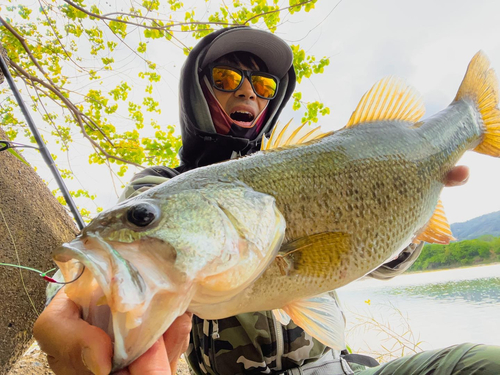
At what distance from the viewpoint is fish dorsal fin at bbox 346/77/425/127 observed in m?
1.35

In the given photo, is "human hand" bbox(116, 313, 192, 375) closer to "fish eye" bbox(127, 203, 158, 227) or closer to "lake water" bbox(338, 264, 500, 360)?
"fish eye" bbox(127, 203, 158, 227)

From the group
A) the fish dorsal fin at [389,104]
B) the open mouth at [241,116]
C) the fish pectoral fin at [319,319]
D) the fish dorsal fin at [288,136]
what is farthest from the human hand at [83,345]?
the open mouth at [241,116]

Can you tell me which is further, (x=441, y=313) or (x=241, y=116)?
(x=441, y=313)

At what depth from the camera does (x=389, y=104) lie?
142cm

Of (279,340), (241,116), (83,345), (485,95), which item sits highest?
(485,95)

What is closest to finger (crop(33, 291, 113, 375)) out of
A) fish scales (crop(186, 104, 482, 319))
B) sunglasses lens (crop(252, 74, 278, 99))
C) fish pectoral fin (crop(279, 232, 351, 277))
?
fish scales (crop(186, 104, 482, 319))

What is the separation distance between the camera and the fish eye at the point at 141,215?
0.78 m

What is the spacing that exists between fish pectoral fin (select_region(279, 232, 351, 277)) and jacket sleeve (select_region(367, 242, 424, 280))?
1.12 m

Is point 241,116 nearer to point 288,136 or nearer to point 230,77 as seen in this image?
point 230,77

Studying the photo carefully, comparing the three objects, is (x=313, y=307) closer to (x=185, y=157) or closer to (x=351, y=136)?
(x=351, y=136)

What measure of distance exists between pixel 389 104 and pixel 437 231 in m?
0.65

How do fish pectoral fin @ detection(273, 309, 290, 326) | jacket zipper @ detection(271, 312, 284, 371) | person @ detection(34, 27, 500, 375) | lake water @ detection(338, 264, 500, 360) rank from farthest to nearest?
lake water @ detection(338, 264, 500, 360) → jacket zipper @ detection(271, 312, 284, 371) → fish pectoral fin @ detection(273, 309, 290, 326) → person @ detection(34, 27, 500, 375)

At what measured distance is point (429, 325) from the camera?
4.66 meters

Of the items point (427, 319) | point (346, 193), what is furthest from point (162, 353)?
point (427, 319)
